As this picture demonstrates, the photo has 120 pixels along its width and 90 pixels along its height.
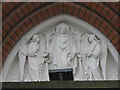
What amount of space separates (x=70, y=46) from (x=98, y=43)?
1.29ft

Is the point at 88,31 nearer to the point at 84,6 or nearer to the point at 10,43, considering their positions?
the point at 84,6

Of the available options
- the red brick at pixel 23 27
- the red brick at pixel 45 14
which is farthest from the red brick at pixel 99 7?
the red brick at pixel 23 27

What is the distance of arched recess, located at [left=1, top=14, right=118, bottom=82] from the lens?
4.77m

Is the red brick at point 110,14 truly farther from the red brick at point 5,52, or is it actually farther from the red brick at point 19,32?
the red brick at point 5,52

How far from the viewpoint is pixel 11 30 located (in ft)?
15.8

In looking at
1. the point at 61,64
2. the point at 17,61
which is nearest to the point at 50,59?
the point at 61,64

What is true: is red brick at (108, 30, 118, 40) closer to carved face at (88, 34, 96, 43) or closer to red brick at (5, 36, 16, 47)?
carved face at (88, 34, 96, 43)

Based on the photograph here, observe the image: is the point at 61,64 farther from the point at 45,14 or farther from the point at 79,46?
the point at 45,14

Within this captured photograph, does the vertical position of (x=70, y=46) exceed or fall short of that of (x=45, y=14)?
it falls short

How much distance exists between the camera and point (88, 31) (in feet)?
16.3

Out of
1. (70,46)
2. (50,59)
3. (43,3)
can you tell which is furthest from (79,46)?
(43,3)

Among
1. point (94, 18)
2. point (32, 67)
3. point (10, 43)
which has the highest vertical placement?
point (94, 18)

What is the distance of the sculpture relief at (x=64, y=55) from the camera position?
15.5ft

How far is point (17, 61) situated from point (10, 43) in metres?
0.27
